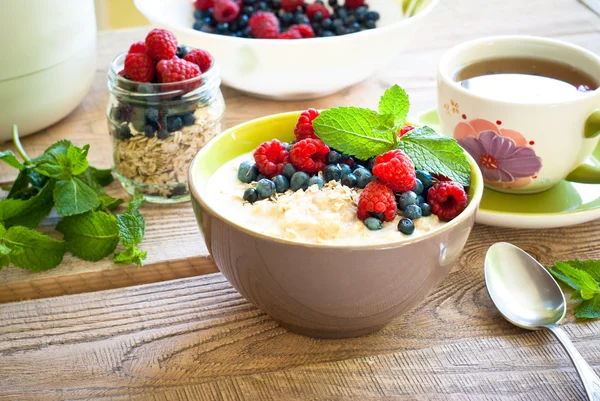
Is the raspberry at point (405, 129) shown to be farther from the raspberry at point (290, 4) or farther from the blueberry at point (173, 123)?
the raspberry at point (290, 4)

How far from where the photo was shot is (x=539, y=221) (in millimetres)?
987

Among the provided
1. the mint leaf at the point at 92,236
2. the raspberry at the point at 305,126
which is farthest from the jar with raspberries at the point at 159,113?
the raspberry at the point at 305,126

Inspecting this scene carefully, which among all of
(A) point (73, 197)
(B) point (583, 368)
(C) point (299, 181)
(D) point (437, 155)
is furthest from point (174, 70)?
(B) point (583, 368)

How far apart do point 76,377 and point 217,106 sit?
20.8 inches

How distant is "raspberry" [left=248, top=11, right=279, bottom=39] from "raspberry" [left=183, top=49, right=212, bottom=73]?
0.91 feet

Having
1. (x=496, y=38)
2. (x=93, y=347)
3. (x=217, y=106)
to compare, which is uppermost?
(x=496, y=38)

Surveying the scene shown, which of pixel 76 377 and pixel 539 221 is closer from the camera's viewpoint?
pixel 76 377

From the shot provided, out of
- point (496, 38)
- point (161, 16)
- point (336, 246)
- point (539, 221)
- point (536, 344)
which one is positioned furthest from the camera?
point (161, 16)

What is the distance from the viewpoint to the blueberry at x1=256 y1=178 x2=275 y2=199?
83 cm

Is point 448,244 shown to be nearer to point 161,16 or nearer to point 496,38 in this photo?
point 496,38

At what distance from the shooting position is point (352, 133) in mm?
868

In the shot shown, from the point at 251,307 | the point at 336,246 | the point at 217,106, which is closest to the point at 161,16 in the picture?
the point at 217,106

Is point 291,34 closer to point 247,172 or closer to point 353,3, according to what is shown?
point 353,3

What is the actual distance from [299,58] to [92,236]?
521 mm
